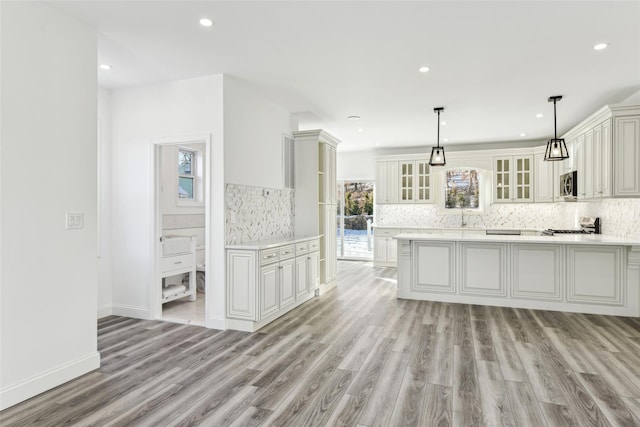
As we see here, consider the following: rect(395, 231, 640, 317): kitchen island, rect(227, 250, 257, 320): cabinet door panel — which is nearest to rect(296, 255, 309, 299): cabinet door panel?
rect(227, 250, 257, 320): cabinet door panel

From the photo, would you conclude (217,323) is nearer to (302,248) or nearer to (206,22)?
(302,248)

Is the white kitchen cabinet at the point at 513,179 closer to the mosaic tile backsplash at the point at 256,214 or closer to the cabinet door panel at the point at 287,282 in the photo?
the mosaic tile backsplash at the point at 256,214

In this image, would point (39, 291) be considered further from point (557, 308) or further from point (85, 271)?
point (557, 308)

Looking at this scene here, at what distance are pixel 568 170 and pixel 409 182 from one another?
3158mm

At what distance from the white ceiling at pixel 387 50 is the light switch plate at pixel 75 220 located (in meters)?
1.55

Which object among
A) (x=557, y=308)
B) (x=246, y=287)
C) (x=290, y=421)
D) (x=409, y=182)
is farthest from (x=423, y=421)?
(x=409, y=182)

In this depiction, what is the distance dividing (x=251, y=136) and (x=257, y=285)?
6.14 feet

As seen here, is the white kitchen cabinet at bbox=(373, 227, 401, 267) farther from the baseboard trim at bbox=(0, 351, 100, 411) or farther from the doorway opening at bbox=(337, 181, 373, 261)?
the baseboard trim at bbox=(0, 351, 100, 411)

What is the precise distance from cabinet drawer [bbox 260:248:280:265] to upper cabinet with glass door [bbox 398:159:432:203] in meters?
5.12

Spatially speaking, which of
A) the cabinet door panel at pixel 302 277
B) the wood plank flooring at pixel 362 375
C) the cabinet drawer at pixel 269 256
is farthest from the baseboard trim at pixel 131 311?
the cabinet door panel at pixel 302 277

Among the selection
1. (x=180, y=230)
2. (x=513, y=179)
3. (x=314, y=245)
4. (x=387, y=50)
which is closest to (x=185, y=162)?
(x=180, y=230)

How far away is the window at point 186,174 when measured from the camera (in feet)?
20.0

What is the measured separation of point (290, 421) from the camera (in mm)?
2363

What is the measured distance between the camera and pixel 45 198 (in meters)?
2.78
